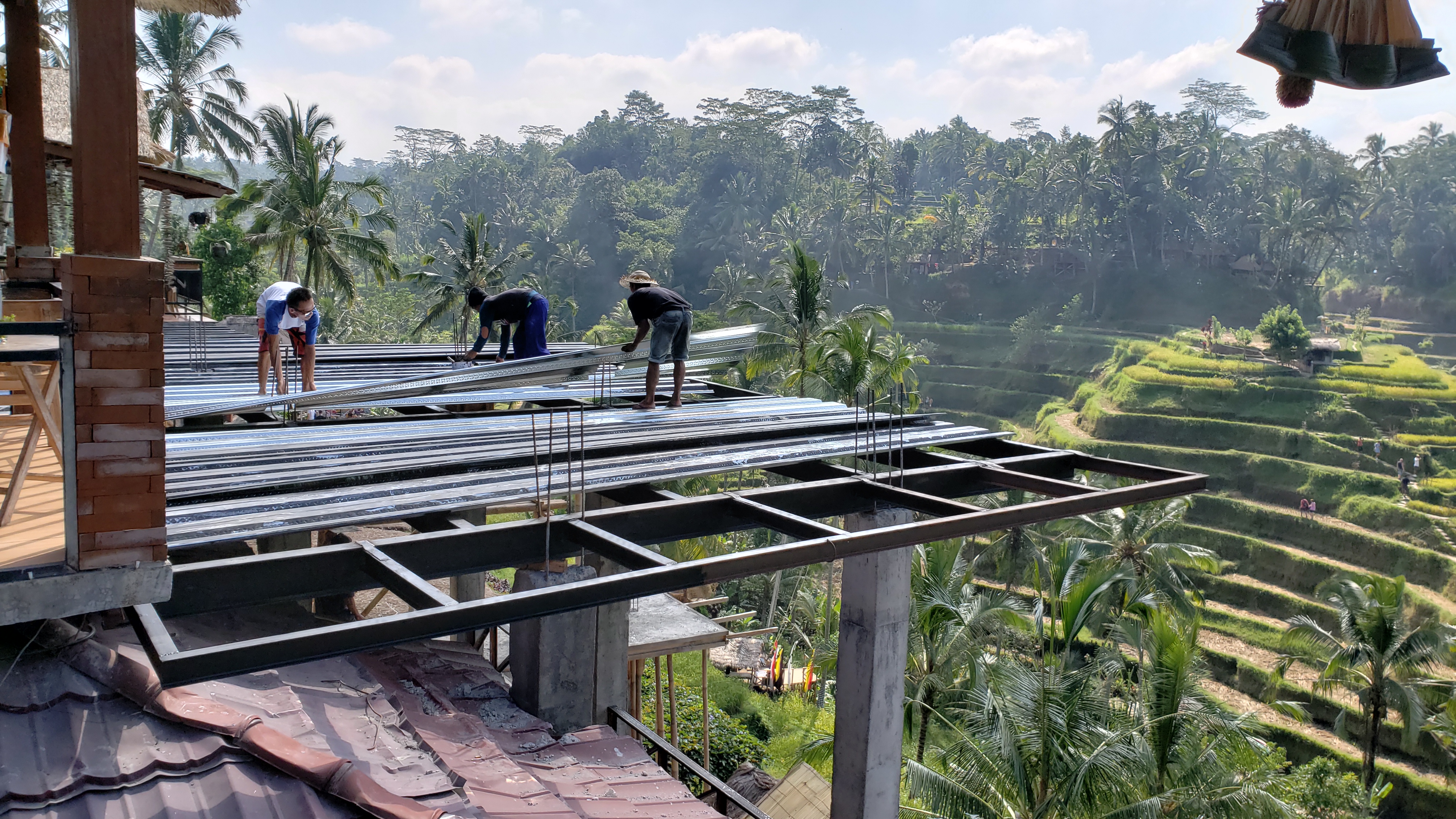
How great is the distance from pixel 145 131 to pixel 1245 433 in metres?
38.5

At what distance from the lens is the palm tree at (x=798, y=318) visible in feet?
80.8

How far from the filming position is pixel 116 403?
9.54ft

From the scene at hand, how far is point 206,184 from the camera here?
11930 mm

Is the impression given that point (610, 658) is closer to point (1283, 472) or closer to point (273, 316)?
point (273, 316)

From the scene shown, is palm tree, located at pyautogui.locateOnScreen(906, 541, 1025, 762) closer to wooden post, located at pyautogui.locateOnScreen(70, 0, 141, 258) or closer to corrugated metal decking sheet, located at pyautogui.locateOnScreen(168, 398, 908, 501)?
corrugated metal decking sheet, located at pyautogui.locateOnScreen(168, 398, 908, 501)

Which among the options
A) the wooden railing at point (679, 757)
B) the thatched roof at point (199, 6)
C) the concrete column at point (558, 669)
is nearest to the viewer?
the thatched roof at point (199, 6)

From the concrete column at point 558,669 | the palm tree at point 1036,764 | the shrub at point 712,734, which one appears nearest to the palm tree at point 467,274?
the shrub at point 712,734

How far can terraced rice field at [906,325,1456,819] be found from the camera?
90.2 ft

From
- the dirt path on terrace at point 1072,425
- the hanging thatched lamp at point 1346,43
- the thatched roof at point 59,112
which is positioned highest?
the thatched roof at point 59,112

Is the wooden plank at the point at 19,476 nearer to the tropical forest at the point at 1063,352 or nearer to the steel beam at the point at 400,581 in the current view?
the steel beam at the point at 400,581

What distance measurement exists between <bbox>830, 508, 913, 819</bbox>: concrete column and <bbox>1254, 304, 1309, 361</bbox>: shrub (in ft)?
140

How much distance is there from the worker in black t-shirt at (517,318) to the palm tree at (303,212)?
19.6m

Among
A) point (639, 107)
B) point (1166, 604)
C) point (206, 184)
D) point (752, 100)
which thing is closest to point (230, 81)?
point (206, 184)

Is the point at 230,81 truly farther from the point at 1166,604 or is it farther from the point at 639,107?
the point at 639,107
